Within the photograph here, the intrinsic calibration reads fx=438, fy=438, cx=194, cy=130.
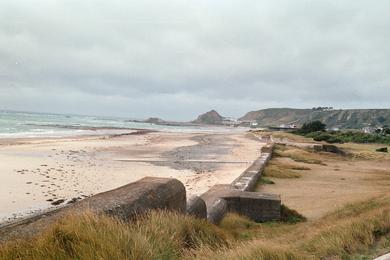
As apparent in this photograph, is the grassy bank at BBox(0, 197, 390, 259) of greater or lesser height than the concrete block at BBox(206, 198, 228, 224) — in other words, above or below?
above

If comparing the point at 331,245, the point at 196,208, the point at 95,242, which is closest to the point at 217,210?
the point at 196,208

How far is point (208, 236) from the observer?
5.71 m

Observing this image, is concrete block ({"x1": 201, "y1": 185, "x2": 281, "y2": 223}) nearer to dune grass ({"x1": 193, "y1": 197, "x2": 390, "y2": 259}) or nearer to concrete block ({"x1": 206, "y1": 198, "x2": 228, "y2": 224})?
concrete block ({"x1": 206, "y1": 198, "x2": 228, "y2": 224})

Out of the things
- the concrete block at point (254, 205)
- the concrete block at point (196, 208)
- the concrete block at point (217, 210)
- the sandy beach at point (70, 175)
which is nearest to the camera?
the concrete block at point (196, 208)

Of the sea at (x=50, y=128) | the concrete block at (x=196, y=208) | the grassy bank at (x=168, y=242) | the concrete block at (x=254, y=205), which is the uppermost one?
the grassy bank at (x=168, y=242)

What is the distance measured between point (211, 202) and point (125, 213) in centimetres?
423

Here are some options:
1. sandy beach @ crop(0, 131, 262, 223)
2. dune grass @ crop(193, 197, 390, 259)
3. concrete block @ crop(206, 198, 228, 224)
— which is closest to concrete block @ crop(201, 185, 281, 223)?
concrete block @ crop(206, 198, 228, 224)

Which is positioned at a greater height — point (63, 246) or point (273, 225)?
point (63, 246)

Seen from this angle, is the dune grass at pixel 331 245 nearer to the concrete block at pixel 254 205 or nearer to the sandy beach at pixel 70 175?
the concrete block at pixel 254 205

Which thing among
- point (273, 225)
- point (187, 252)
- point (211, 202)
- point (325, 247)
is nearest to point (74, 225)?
point (187, 252)

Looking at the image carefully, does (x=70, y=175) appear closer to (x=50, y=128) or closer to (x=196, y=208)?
(x=196, y=208)

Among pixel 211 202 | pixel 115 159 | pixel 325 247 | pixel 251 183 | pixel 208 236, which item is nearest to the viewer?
pixel 325 247

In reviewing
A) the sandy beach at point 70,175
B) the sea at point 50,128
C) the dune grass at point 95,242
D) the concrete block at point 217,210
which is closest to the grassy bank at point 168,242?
the dune grass at point 95,242

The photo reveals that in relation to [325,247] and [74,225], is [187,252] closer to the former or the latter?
[74,225]
